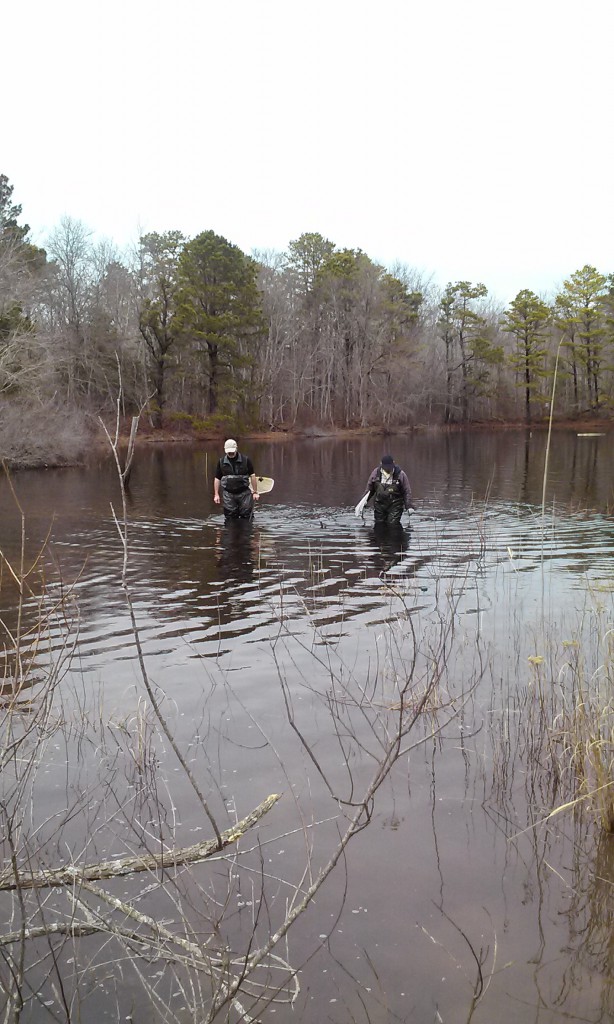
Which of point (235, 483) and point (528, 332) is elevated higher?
point (528, 332)

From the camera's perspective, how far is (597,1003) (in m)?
2.87

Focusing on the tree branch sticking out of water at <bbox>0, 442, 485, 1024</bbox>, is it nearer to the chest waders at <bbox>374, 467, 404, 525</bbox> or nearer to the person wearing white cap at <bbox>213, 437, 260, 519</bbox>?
the chest waders at <bbox>374, 467, 404, 525</bbox>

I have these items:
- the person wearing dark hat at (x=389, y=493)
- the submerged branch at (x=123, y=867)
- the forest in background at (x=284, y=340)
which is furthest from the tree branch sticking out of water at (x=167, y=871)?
the forest in background at (x=284, y=340)

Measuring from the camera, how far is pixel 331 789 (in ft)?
13.9

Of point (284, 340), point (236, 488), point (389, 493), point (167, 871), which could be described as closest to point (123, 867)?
point (167, 871)

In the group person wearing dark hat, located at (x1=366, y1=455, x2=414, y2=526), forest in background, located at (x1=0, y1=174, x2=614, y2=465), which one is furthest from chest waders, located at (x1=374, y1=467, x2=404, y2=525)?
forest in background, located at (x1=0, y1=174, x2=614, y2=465)

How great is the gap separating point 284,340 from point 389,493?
44632mm

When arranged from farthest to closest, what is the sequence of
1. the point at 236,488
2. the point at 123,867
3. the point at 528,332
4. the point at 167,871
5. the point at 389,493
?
the point at 528,332 < the point at 236,488 < the point at 389,493 < the point at 167,871 < the point at 123,867

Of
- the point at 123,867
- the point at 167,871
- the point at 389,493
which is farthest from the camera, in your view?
the point at 389,493

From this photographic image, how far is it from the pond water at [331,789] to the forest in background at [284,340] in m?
26.3

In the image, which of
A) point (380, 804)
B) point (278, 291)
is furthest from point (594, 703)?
point (278, 291)

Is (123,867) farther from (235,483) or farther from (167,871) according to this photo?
(235,483)

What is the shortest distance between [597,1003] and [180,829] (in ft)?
7.31

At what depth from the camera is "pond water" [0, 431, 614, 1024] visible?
3.01 meters
